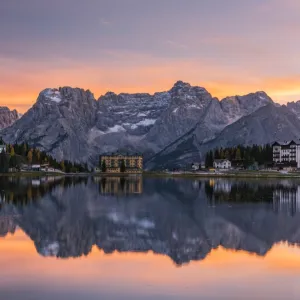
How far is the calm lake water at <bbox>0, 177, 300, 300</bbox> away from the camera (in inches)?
1123

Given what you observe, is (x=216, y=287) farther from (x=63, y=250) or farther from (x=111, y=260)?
(x=63, y=250)

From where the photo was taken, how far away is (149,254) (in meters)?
38.8

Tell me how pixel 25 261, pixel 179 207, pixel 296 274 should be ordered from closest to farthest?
pixel 296 274, pixel 25 261, pixel 179 207

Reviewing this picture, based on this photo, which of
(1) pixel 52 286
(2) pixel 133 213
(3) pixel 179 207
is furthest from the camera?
(3) pixel 179 207

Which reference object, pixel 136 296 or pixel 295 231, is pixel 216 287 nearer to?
pixel 136 296

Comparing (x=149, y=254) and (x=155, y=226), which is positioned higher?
(x=155, y=226)

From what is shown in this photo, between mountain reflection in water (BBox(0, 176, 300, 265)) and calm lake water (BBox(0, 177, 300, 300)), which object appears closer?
calm lake water (BBox(0, 177, 300, 300))

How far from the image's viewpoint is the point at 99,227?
53.0 metres

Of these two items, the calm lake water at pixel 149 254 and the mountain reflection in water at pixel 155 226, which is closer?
the calm lake water at pixel 149 254

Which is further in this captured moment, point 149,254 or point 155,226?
point 155,226

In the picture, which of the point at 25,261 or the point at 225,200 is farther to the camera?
the point at 225,200

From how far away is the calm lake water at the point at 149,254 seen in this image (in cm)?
2852

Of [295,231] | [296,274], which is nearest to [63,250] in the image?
[296,274]

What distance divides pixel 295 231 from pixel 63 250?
21.4 meters
